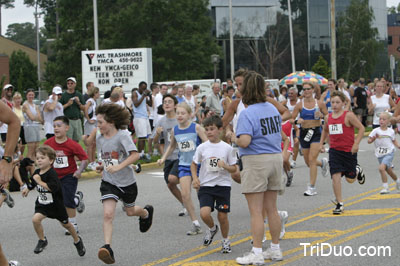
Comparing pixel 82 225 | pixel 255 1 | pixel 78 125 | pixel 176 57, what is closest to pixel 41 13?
pixel 255 1

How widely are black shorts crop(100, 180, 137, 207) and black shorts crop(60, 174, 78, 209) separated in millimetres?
1273

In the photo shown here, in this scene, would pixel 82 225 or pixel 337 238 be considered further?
pixel 82 225

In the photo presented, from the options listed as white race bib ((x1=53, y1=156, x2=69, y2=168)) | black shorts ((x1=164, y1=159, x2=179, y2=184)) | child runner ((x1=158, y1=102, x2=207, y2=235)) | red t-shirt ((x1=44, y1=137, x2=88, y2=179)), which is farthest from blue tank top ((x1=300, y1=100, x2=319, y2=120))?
white race bib ((x1=53, y1=156, x2=69, y2=168))

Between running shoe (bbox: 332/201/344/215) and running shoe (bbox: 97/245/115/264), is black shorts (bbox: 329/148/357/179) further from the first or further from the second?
running shoe (bbox: 97/245/115/264)

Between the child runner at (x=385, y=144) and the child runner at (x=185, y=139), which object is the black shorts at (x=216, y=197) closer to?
the child runner at (x=185, y=139)

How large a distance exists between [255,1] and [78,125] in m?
50.9

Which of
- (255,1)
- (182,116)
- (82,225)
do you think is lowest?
(82,225)

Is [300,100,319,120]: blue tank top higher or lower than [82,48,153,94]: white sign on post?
lower

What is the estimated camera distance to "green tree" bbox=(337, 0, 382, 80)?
76.4 m

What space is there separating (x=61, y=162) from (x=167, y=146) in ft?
5.73

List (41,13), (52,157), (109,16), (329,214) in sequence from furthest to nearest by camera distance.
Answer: (41,13)
(109,16)
(329,214)
(52,157)

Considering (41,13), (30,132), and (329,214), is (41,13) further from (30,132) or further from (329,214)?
(329,214)

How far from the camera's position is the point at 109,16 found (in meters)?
52.2

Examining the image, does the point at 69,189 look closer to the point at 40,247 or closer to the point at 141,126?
the point at 40,247
